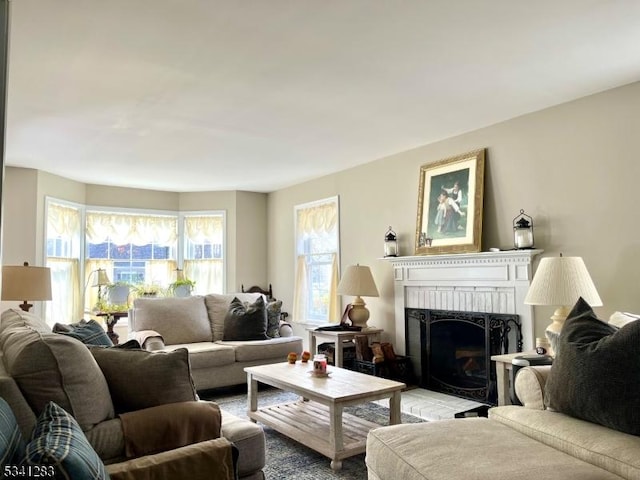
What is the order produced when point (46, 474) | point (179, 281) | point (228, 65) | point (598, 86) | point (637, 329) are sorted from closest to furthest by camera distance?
point (46, 474)
point (637, 329)
point (228, 65)
point (598, 86)
point (179, 281)

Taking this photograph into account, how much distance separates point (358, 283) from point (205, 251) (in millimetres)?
3204

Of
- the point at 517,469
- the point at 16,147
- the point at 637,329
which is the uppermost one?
the point at 16,147

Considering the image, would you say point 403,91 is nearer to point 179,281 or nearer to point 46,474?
point 46,474

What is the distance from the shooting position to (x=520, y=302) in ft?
12.6

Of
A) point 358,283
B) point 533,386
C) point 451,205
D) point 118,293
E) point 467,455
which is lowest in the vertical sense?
point 467,455

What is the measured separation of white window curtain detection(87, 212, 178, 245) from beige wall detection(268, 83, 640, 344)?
373cm

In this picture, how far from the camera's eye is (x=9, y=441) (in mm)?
1220

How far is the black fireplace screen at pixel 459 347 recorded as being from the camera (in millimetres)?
3963

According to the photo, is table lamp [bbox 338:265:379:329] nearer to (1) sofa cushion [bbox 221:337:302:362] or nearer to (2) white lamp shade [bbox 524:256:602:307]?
(1) sofa cushion [bbox 221:337:302:362]

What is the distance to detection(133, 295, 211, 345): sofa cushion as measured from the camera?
16.3 ft

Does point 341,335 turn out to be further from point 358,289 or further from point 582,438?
point 582,438

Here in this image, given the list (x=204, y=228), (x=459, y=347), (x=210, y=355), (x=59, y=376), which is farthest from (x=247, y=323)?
(x=59, y=376)

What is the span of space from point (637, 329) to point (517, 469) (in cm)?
72

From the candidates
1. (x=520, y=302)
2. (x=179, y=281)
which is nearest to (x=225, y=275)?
(x=179, y=281)
